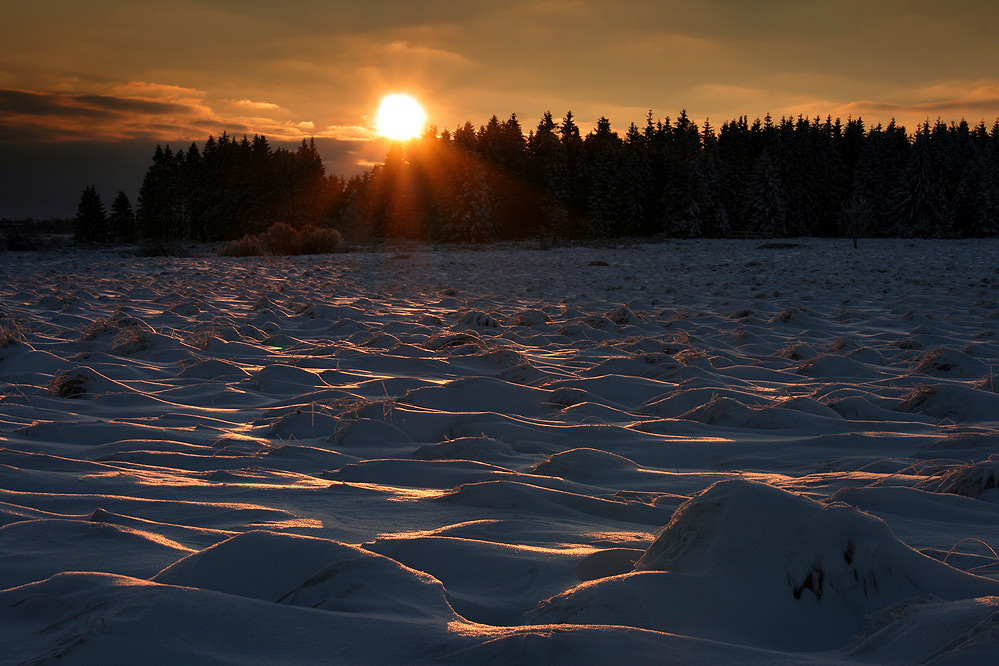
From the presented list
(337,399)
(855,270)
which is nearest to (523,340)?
(337,399)

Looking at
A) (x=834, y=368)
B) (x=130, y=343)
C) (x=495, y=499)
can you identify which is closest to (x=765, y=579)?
(x=495, y=499)

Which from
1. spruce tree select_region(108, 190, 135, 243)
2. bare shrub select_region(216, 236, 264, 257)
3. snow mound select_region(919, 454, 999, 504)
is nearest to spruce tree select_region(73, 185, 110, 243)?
spruce tree select_region(108, 190, 135, 243)

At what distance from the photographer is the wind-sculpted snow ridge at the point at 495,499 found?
1254 mm

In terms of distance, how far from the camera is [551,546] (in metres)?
1.83

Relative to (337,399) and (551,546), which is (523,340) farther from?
(551,546)

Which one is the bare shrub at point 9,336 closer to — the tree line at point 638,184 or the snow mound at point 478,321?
the snow mound at point 478,321

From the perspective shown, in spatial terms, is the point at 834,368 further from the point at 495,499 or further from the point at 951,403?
the point at 495,499

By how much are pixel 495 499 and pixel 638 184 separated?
4968 cm

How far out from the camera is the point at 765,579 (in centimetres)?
142

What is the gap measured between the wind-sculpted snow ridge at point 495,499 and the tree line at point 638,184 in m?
39.1

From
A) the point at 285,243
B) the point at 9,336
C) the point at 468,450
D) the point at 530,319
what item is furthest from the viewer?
the point at 285,243

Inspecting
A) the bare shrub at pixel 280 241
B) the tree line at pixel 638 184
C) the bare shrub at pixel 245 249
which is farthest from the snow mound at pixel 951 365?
the tree line at pixel 638 184

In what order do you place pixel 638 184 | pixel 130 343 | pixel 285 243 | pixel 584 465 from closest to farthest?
pixel 584 465, pixel 130 343, pixel 285 243, pixel 638 184

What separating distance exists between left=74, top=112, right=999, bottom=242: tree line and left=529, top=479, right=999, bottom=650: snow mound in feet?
139
